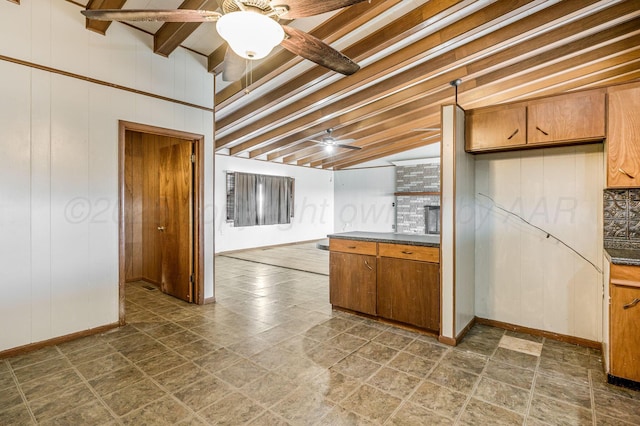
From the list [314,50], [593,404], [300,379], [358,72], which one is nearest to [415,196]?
[358,72]

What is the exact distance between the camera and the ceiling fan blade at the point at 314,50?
1688 mm

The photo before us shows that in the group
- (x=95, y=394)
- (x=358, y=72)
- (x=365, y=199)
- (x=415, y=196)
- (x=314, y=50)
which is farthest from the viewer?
(x=365, y=199)

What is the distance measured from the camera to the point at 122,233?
3.20 meters

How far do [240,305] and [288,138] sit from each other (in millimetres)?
4206

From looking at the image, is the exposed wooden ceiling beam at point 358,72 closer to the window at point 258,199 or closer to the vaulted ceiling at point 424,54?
the vaulted ceiling at point 424,54

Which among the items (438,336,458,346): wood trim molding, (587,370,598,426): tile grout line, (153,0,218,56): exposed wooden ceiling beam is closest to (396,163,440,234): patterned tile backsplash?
(438,336,458,346): wood trim molding

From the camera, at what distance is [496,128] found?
281cm

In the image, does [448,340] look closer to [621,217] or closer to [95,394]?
[621,217]

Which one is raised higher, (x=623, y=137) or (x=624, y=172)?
(x=623, y=137)

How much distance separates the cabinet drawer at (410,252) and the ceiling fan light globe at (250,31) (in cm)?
217

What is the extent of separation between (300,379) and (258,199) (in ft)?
21.8

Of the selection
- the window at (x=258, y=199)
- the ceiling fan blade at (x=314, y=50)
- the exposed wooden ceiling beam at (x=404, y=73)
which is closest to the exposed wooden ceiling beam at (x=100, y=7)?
the ceiling fan blade at (x=314, y=50)

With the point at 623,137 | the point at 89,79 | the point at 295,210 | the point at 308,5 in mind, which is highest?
the point at 89,79

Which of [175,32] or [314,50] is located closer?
[314,50]
